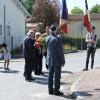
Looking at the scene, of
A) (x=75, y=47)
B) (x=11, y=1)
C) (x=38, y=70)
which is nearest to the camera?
(x=38, y=70)

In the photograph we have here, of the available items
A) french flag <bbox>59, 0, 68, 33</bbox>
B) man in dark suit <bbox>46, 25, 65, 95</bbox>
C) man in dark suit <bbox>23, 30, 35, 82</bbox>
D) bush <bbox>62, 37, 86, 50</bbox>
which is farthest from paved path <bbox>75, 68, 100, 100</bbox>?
bush <bbox>62, 37, 86, 50</bbox>

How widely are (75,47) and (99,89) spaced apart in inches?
1575

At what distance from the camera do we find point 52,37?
14.5 m

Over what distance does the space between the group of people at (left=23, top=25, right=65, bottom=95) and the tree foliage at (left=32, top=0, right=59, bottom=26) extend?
41694mm

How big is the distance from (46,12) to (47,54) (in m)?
47.9

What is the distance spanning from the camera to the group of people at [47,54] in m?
14.4

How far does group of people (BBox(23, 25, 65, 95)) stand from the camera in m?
14.4

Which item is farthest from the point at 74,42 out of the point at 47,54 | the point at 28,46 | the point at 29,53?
the point at 47,54

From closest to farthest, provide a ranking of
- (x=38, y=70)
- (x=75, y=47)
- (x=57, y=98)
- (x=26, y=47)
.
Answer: (x=57, y=98), (x=26, y=47), (x=38, y=70), (x=75, y=47)

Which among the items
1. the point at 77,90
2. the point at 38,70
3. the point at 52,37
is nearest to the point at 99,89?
the point at 77,90

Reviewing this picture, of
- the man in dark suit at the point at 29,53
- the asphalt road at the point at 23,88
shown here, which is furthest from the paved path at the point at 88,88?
the man in dark suit at the point at 29,53

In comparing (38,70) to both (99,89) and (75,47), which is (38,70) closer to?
(99,89)

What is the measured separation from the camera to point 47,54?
48.6 ft

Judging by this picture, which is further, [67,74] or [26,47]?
[67,74]
